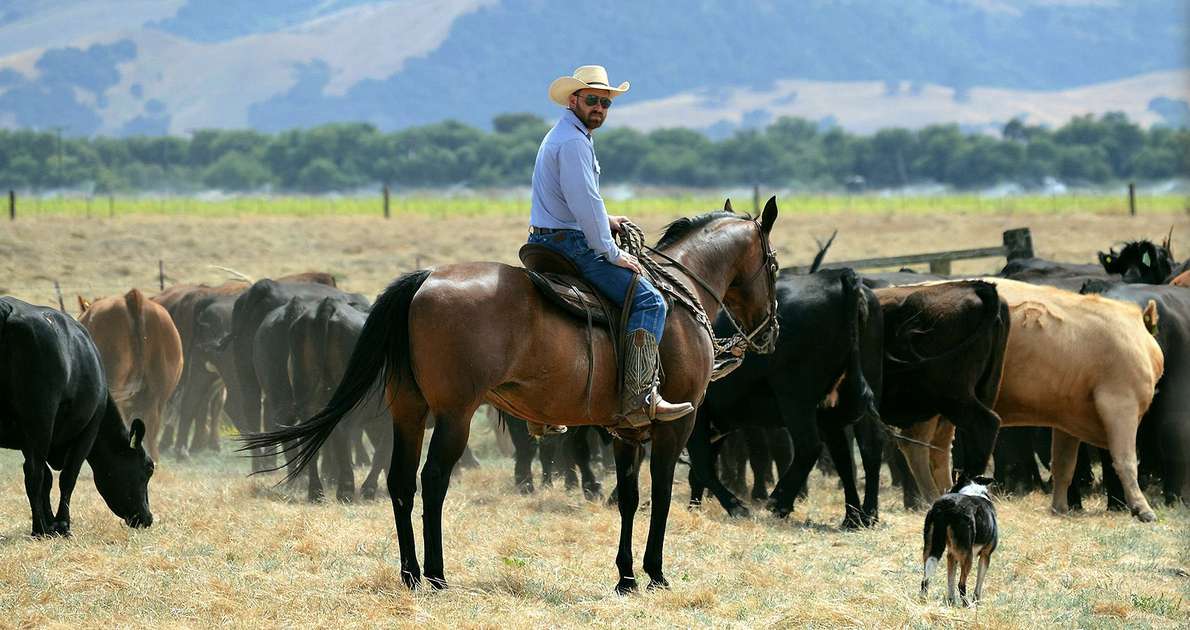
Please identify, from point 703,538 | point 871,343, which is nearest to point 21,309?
point 703,538

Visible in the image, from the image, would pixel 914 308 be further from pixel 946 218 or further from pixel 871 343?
pixel 946 218

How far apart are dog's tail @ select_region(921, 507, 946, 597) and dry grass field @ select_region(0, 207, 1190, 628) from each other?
0.14 metres

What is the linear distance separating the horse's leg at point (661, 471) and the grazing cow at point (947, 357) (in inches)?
124

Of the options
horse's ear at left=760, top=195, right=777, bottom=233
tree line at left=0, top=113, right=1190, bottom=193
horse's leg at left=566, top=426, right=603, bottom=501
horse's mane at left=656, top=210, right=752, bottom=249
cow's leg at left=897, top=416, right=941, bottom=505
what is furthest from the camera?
tree line at left=0, top=113, right=1190, bottom=193

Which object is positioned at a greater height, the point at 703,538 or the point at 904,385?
the point at 904,385

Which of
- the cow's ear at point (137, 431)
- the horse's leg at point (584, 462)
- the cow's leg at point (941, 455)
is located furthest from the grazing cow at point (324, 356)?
the cow's leg at point (941, 455)

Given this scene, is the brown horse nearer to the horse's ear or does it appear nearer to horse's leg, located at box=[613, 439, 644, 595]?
horse's leg, located at box=[613, 439, 644, 595]

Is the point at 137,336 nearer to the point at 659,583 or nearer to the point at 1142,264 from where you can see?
the point at 659,583

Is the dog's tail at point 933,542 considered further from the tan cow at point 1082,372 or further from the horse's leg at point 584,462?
the horse's leg at point 584,462

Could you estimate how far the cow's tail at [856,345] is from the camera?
1063cm

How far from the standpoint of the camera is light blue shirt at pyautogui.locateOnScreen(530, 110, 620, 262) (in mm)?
7809

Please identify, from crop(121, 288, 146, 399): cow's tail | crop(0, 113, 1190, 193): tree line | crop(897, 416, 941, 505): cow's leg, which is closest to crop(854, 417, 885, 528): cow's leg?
crop(897, 416, 941, 505): cow's leg

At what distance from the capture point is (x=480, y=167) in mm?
119000

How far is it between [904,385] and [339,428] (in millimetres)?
4684
